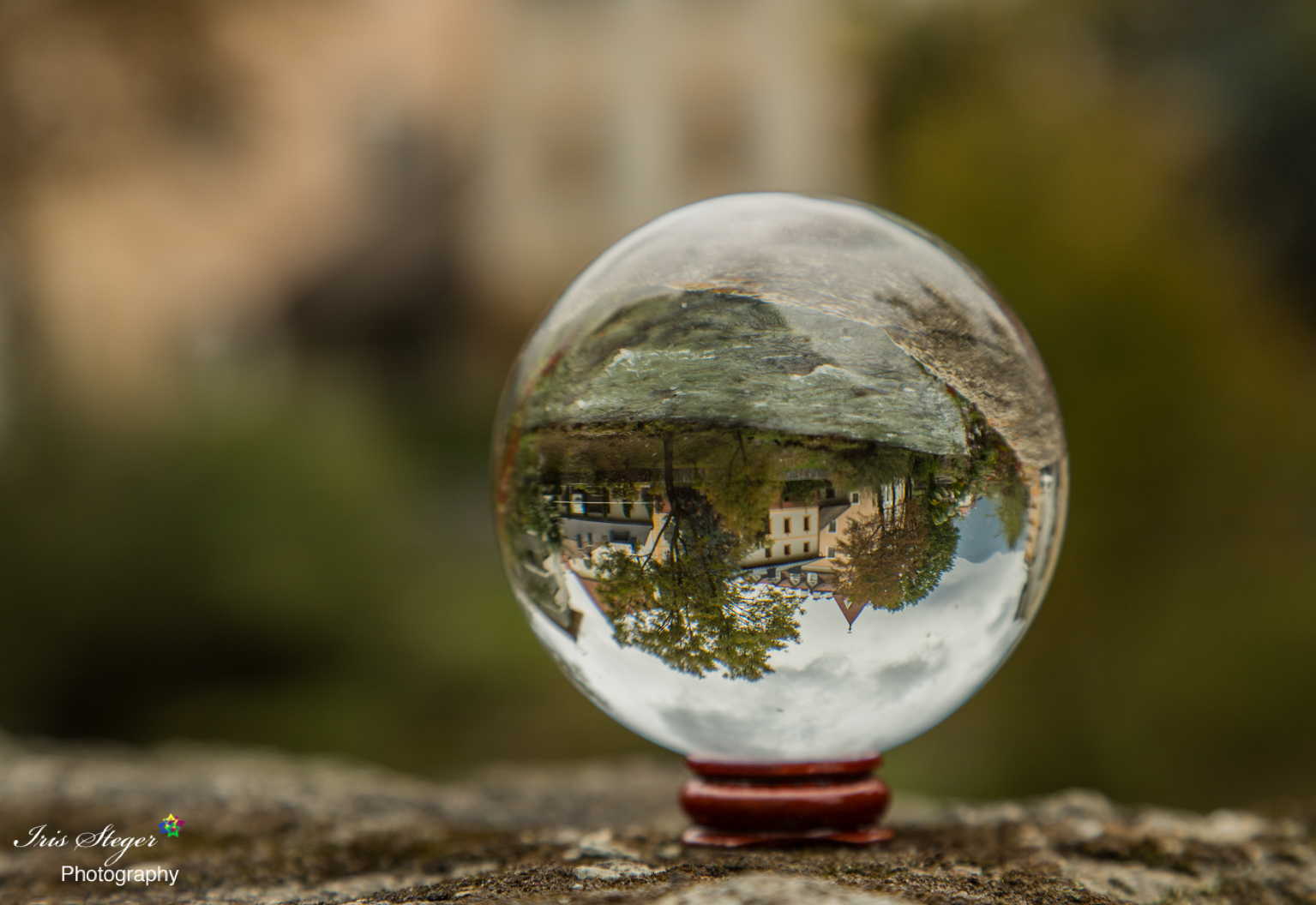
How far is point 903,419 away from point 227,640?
264 inches

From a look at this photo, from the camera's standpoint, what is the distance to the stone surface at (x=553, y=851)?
2.16 m

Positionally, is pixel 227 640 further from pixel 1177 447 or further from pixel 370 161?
pixel 370 161

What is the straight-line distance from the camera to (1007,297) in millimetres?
6238

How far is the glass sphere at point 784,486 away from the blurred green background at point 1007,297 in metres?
4.00

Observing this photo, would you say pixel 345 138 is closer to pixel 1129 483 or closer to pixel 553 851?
pixel 1129 483

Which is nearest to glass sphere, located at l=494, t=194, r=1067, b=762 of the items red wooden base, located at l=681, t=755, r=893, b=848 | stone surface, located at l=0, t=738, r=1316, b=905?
red wooden base, located at l=681, t=755, r=893, b=848

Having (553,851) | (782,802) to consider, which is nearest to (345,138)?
(553,851)

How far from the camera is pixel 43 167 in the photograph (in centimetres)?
977

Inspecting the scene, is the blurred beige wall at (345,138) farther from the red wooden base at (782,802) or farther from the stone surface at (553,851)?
the red wooden base at (782,802)

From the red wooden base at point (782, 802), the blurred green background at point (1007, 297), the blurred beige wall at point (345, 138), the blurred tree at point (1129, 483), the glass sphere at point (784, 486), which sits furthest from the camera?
the blurred beige wall at point (345, 138)

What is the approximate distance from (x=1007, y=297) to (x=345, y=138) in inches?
634

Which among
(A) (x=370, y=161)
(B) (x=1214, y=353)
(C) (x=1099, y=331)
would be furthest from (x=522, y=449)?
(A) (x=370, y=161)

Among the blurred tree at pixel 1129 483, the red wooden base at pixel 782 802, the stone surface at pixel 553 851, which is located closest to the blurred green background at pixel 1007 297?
the blurred tree at pixel 1129 483

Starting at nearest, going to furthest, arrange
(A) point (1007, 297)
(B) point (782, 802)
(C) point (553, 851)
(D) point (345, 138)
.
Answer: (B) point (782, 802) < (C) point (553, 851) < (A) point (1007, 297) < (D) point (345, 138)
